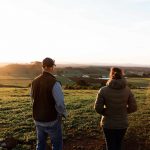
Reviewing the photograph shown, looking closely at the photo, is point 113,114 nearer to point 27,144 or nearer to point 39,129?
point 39,129

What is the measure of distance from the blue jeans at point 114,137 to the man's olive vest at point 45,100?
1.16 m

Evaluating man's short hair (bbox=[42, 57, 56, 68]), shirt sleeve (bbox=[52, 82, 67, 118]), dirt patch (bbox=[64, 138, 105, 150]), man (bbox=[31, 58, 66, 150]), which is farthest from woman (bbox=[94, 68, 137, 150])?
dirt patch (bbox=[64, 138, 105, 150])

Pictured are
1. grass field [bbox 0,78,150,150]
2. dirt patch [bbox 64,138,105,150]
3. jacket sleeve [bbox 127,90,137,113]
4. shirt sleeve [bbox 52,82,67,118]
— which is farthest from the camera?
grass field [bbox 0,78,150,150]

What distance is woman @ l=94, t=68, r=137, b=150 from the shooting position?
27.7ft

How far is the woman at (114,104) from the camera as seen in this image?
8.45 m

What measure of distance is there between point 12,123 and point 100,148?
485cm

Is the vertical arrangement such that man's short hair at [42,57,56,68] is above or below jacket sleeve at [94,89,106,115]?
above

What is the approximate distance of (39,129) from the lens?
8773 millimetres

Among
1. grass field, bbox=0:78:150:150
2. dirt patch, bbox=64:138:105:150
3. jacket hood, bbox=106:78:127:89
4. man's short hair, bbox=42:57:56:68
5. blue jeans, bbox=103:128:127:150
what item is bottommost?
dirt patch, bbox=64:138:105:150

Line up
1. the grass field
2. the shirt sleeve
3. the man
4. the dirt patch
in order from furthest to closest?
the grass field, the dirt patch, the man, the shirt sleeve

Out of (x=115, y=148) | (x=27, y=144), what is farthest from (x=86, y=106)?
(x=115, y=148)

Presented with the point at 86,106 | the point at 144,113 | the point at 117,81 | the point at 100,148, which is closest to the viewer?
the point at 117,81

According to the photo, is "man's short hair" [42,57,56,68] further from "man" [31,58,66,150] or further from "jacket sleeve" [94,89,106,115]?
"jacket sleeve" [94,89,106,115]

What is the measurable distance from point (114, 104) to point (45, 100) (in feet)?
4.69
